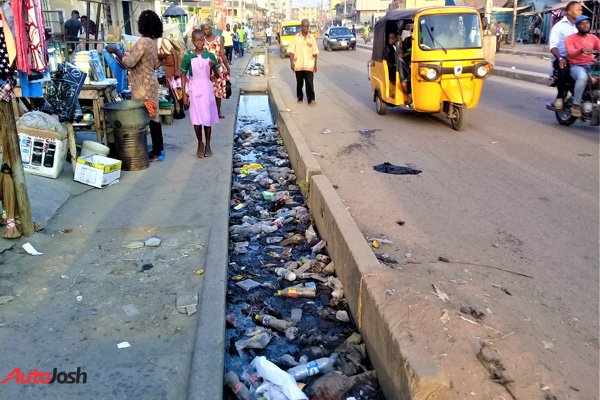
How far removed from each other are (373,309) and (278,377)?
708mm

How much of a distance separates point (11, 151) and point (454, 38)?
7.59 metres

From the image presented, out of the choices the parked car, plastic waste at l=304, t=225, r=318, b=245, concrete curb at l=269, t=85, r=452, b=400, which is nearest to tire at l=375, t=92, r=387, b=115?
concrete curb at l=269, t=85, r=452, b=400

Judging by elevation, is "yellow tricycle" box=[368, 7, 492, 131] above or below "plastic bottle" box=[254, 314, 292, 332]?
above

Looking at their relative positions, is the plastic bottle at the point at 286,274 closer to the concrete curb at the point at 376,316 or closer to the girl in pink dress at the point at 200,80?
the concrete curb at the point at 376,316

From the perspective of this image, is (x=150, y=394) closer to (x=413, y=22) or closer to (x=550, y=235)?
(x=550, y=235)

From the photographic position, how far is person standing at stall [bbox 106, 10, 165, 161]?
6.88m

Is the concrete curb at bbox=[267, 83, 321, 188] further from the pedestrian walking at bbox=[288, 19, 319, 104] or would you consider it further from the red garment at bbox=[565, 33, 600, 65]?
the red garment at bbox=[565, 33, 600, 65]

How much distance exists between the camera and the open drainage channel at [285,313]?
3.20 m

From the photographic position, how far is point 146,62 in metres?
7.02

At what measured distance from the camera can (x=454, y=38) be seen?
9.50m


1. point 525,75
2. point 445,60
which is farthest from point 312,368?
point 525,75

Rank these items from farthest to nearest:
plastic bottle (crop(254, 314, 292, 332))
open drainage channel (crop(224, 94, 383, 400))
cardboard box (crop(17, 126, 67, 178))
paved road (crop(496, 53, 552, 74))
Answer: paved road (crop(496, 53, 552, 74)) → cardboard box (crop(17, 126, 67, 178)) → plastic bottle (crop(254, 314, 292, 332)) → open drainage channel (crop(224, 94, 383, 400))

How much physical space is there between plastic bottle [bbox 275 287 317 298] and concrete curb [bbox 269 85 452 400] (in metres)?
0.27

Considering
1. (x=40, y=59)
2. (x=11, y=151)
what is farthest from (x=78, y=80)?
(x=11, y=151)
